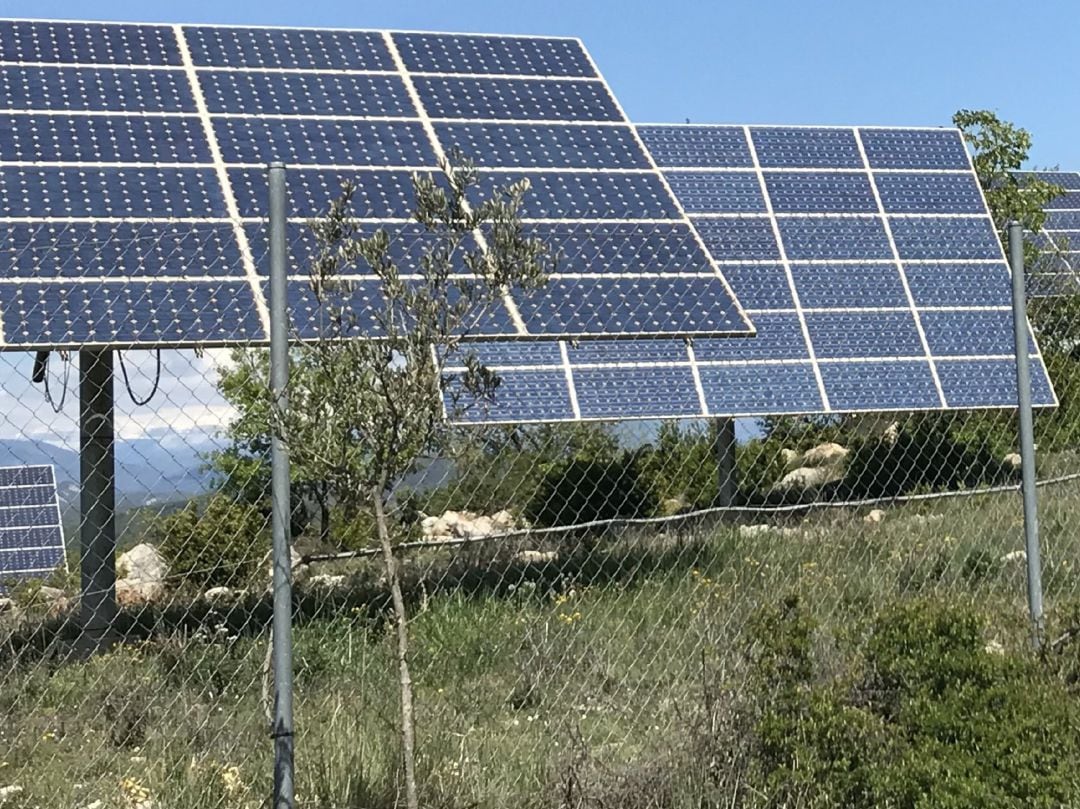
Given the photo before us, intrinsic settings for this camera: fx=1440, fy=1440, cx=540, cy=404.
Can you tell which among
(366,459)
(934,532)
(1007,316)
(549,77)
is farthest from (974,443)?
(366,459)

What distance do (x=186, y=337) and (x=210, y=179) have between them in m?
2.06

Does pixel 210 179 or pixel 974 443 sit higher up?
pixel 210 179

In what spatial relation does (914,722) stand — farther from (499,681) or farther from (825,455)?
(825,455)

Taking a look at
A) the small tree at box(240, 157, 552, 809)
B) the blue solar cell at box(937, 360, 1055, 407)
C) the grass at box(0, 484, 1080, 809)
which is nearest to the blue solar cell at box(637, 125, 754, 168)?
the blue solar cell at box(937, 360, 1055, 407)

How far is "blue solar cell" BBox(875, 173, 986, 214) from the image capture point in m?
16.9

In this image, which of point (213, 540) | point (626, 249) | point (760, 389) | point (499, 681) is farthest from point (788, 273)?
point (499, 681)

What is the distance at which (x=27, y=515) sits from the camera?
18.7 m

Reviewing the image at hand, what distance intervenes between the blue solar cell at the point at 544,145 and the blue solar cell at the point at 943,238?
5829mm

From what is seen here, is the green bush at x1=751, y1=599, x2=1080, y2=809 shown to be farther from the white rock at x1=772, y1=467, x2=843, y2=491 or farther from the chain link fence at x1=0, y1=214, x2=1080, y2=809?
the white rock at x1=772, y1=467, x2=843, y2=491

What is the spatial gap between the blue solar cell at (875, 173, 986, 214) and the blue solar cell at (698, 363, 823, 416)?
11.0ft

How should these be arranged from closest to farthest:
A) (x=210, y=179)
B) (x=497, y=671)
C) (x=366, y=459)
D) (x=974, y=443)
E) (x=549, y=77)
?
1. (x=366, y=459)
2. (x=497, y=671)
3. (x=210, y=179)
4. (x=549, y=77)
5. (x=974, y=443)

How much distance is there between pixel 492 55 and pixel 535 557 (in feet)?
14.9

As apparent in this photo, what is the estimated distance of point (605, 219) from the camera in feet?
31.5

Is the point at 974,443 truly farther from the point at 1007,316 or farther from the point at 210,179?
the point at 210,179
